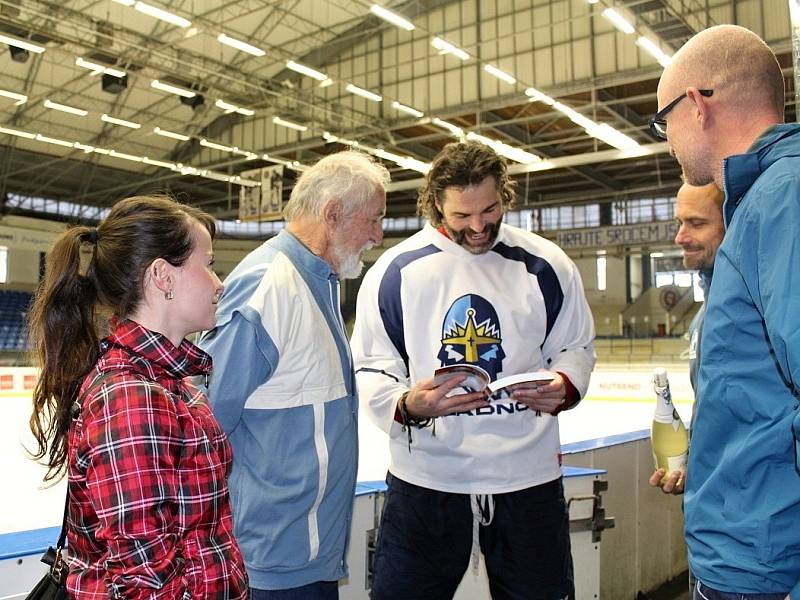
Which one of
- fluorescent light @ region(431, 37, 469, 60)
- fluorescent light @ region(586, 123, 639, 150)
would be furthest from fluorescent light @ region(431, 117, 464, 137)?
fluorescent light @ region(431, 37, 469, 60)

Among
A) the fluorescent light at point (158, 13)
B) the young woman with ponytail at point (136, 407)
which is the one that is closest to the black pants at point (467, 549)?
the young woman with ponytail at point (136, 407)

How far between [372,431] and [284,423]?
16.4 feet

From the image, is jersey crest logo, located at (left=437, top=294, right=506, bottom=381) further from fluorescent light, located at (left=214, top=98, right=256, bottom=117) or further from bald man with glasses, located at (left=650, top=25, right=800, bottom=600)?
fluorescent light, located at (left=214, top=98, right=256, bottom=117)

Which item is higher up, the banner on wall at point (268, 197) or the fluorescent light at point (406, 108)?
the fluorescent light at point (406, 108)

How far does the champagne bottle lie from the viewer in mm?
2453

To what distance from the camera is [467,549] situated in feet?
6.80

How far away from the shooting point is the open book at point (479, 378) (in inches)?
75.4

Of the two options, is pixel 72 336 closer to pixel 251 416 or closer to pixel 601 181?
pixel 251 416

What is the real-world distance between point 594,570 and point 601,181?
21.2m

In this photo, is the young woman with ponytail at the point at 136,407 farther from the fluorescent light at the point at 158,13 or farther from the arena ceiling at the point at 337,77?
the arena ceiling at the point at 337,77

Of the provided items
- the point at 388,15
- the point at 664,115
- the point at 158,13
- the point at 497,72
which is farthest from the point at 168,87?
the point at 664,115

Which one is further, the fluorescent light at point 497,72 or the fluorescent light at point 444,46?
the fluorescent light at point 497,72

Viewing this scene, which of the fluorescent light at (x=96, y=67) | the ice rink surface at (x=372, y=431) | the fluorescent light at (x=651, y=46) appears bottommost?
the ice rink surface at (x=372, y=431)

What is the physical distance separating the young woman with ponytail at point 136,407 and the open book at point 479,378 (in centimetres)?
68
